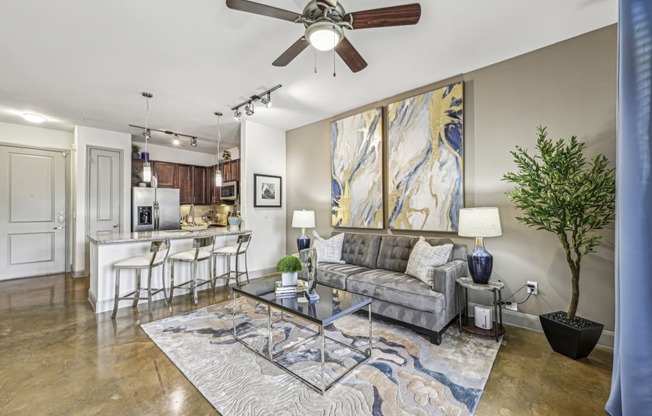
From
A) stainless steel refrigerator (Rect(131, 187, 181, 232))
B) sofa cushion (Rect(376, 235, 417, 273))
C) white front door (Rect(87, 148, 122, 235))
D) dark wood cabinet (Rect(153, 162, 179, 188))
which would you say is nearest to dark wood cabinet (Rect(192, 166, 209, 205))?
dark wood cabinet (Rect(153, 162, 179, 188))

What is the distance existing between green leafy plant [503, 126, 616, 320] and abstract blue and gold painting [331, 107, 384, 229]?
198 cm

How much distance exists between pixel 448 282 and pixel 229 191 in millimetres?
5336

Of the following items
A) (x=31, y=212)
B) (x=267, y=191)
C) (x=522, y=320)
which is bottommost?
(x=522, y=320)

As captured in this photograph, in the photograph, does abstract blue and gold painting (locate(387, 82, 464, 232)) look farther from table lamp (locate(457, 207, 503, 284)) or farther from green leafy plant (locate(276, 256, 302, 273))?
green leafy plant (locate(276, 256, 302, 273))

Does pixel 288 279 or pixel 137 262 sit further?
pixel 137 262

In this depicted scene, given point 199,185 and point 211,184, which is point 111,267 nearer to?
point 199,185

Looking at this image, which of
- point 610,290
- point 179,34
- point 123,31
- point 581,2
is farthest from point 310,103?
point 610,290

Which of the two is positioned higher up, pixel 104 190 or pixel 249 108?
pixel 249 108

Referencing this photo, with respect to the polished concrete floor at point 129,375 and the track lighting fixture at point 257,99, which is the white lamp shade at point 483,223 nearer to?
the polished concrete floor at point 129,375

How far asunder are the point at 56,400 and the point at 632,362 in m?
3.50

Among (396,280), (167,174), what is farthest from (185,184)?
(396,280)

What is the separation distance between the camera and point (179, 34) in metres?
2.59

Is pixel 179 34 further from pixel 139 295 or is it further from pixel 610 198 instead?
pixel 610 198

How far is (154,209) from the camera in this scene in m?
5.88
